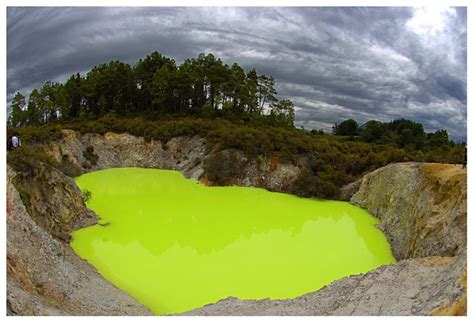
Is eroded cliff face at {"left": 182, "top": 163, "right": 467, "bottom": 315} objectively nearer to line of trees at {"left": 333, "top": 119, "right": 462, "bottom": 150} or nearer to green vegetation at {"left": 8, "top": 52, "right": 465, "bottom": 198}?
green vegetation at {"left": 8, "top": 52, "right": 465, "bottom": 198}

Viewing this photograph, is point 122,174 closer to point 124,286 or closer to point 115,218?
point 115,218

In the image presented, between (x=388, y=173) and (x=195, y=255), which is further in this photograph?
(x=388, y=173)

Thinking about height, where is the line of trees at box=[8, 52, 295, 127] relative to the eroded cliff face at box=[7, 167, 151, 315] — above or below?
above

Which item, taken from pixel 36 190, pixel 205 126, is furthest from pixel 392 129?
pixel 36 190

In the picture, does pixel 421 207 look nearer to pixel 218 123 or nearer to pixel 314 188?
pixel 314 188

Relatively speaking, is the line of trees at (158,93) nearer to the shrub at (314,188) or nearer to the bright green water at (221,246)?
Answer: the shrub at (314,188)

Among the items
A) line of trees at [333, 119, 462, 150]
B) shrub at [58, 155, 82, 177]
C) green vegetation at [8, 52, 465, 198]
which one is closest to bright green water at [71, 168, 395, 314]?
green vegetation at [8, 52, 465, 198]
